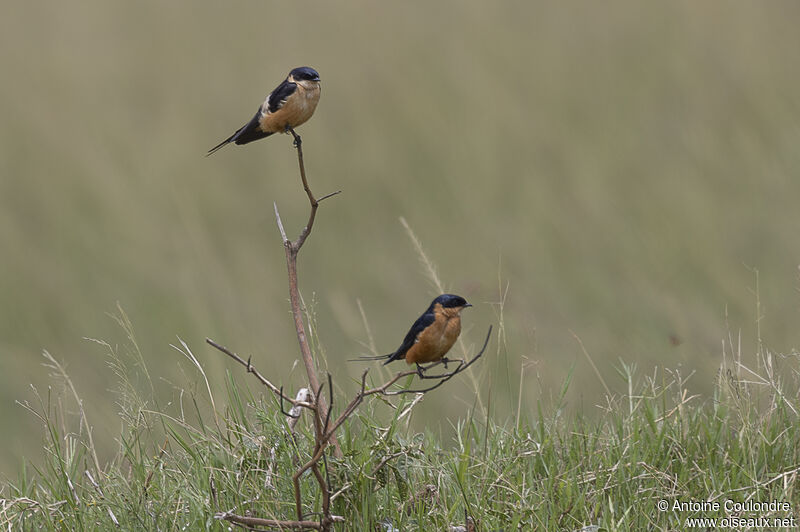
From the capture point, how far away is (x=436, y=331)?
2203 mm

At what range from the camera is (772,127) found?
6.14 metres

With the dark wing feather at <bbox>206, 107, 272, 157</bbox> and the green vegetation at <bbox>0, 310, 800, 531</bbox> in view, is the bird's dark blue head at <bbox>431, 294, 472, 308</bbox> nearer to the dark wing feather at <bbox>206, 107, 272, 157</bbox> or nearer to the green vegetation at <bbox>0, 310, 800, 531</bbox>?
the green vegetation at <bbox>0, 310, 800, 531</bbox>

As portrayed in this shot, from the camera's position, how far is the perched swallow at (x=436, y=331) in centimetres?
220

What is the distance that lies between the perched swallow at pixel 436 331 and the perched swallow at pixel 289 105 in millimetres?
510

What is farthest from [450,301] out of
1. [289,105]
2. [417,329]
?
[289,105]

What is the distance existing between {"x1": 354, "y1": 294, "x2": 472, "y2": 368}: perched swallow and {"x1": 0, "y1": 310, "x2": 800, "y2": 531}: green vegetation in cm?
27

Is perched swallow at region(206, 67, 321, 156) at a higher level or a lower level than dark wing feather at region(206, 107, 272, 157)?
higher

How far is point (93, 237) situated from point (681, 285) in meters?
3.38

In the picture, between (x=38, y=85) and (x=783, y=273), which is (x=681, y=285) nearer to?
(x=783, y=273)

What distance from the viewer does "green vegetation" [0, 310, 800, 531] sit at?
2566 millimetres

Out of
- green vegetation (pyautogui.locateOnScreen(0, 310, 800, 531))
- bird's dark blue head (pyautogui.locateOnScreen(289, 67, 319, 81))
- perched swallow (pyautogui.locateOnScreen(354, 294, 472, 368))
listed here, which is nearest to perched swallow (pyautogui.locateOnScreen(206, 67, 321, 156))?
bird's dark blue head (pyautogui.locateOnScreen(289, 67, 319, 81))

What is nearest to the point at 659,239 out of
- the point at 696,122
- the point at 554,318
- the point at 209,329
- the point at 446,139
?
the point at 554,318

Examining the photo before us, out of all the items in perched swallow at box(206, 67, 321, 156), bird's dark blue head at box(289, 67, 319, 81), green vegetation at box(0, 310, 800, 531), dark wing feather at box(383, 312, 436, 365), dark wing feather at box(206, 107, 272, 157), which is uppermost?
bird's dark blue head at box(289, 67, 319, 81)

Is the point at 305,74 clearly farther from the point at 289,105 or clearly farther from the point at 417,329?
the point at 417,329
